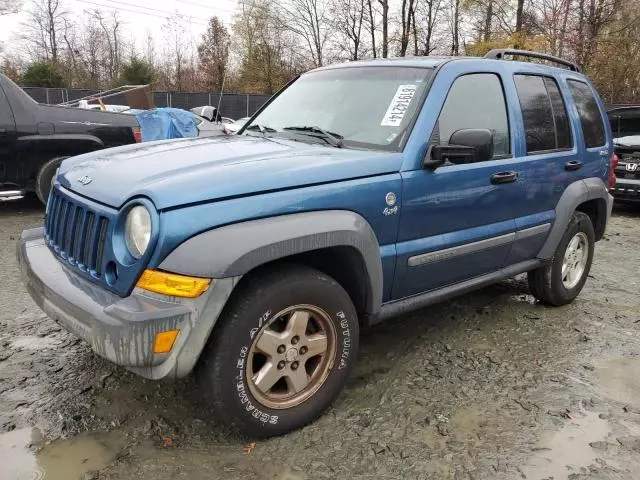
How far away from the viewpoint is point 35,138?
275 inches

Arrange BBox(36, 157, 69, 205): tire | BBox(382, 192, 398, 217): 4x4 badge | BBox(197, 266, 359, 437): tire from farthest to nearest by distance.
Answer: BBox(36, 157, 69, 205): tire < BBox(382, 192, 398, 217): 4x4 badge < BBox(197, 266, 359, 437): tire

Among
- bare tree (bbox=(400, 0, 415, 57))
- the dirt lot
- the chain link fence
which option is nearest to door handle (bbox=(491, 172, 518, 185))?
the dirt lot

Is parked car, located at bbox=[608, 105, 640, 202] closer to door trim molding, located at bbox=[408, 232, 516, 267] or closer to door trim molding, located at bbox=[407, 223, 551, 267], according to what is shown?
door trim molding, located at bbox=[407, 223, 551, 267]

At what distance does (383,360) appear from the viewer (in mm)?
3533

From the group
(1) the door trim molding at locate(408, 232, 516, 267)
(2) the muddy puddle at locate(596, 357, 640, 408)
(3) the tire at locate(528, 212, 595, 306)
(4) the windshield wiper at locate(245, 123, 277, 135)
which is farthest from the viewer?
(3) the tire at locate(528, 212, 595, 306)

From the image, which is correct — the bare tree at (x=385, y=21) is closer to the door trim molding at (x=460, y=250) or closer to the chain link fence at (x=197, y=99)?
the chain link fence at (x=197, y=99)

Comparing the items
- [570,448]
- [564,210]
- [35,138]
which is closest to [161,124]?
[35,138]

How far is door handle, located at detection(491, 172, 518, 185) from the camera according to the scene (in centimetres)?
342

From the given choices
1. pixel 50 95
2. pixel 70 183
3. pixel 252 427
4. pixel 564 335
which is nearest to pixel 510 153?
pixel 564 335

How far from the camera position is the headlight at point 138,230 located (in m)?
2.27

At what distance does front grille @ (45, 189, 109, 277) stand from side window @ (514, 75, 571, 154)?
2.82 metres

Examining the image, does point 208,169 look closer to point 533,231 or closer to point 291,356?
point 291,356

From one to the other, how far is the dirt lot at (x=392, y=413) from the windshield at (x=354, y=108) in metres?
1.44

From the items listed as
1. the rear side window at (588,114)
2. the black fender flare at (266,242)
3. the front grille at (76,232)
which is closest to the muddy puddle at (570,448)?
the black fender flare at (266,242)
